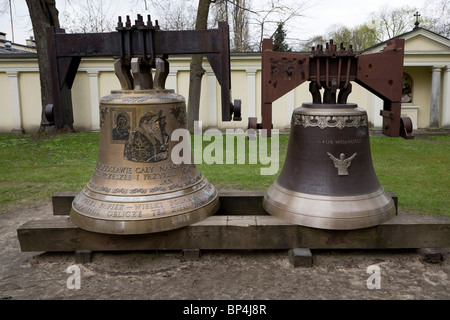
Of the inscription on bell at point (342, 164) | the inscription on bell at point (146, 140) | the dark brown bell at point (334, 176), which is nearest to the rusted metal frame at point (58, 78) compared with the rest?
the inscription on bell at point (146, 140)

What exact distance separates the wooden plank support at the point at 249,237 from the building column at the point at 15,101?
13.7m

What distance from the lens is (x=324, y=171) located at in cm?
359

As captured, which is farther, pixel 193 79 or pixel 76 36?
pixel 193 79

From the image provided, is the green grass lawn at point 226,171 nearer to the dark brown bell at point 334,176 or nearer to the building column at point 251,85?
the dark brown bell at point 334,176

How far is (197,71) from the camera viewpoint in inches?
526

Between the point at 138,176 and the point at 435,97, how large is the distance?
48.6 ft

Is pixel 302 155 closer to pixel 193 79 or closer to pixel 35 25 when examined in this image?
pixel 193 79

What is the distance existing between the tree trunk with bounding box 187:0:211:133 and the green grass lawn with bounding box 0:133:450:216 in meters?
2.17

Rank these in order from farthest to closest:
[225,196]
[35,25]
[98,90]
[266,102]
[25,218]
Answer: [98,90], [35,25], [25,218], [225,196], [266,102]

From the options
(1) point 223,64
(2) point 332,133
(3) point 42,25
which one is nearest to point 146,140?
(1) point 223,64

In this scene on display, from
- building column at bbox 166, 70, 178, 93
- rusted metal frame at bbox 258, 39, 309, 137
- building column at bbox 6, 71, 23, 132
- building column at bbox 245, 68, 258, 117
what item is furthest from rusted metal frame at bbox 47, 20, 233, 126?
building column at bbox 6, 71, 23, 132

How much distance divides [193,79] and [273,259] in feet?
34.9

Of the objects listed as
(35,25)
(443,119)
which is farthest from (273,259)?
→ (443,119)

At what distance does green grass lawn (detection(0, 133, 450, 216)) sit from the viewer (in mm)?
5926
